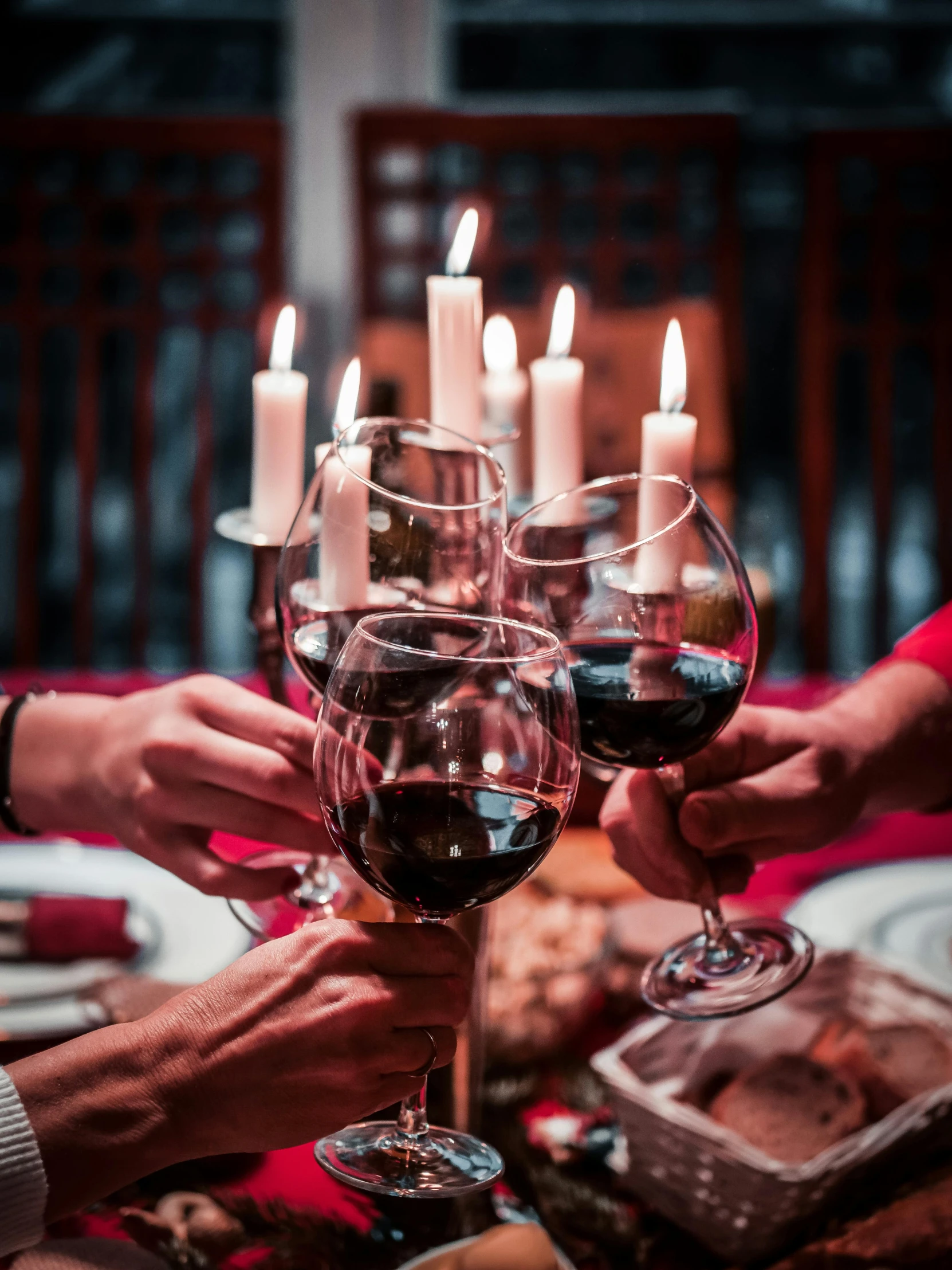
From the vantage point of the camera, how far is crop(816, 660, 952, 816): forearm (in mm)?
917

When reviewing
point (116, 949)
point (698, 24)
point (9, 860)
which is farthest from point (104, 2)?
point (116, 949)

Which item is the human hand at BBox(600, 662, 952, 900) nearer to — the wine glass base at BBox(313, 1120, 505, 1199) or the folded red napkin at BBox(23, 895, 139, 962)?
→ the wine glass base at BBox(313, 1120, 505, 1199)

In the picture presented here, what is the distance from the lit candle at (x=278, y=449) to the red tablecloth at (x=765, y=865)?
155 mm

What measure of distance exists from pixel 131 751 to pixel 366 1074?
1.06 ft

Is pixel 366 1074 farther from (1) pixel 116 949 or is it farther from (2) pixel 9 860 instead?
(2) pixel 9 860

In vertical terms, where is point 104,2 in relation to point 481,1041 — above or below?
above

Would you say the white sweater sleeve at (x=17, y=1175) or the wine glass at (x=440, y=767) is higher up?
the wine glass at (x=440, y=767)

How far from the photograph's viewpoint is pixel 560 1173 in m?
0.72

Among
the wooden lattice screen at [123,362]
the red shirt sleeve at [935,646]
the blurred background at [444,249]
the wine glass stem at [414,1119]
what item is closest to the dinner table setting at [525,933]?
the wine glass stem at [414,1119]

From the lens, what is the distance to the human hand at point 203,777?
758 millimetres

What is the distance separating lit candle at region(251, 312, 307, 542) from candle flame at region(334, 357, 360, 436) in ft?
0.13

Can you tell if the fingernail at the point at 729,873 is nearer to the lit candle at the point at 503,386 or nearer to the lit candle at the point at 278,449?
the lit candle at the point at 278,449

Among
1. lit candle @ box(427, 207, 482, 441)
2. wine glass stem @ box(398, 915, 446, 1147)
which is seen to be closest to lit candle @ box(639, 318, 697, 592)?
lit candle @ box(427, 207, 482, 441)

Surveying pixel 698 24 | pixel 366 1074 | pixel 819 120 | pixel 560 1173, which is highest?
pixel 698 24
